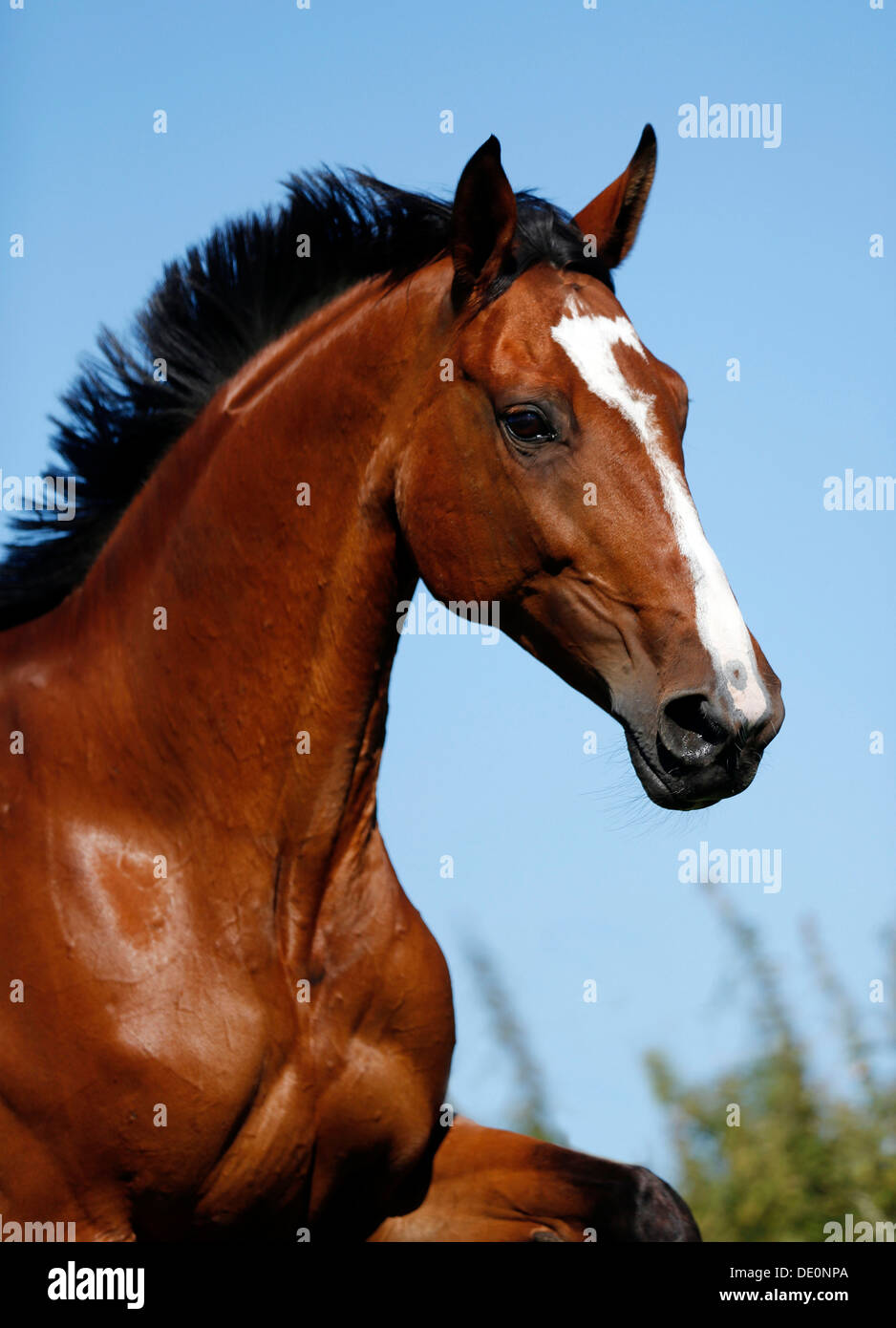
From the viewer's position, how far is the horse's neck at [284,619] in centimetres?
389

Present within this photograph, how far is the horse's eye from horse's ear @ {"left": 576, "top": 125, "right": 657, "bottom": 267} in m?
0.86

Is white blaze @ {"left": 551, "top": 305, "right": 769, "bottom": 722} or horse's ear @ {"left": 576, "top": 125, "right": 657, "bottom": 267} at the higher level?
horse's ear @ {"left": 576, "top": 125, "right": 657, "bottom": 267}

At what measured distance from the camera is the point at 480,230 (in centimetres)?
393

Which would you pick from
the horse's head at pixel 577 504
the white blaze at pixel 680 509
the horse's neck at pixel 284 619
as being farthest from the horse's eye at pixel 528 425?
the horse's neck at pixel 284 619

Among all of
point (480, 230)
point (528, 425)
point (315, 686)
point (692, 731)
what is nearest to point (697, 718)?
point (692, 731)

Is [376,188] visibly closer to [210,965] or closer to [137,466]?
[137,466]

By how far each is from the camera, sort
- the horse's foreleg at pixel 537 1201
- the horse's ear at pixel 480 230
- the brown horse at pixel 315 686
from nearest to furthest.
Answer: the brown horse at pixel 315 686 → the horse's ear at pixel 480 230 → the horse's foreleg at pixel 537 1201

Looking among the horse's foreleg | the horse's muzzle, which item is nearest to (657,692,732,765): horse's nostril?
the horse's muzzle

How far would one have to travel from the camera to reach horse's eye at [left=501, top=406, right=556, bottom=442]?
367cm

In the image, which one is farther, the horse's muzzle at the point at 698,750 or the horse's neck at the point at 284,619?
the horse's neck at the point at 284,619

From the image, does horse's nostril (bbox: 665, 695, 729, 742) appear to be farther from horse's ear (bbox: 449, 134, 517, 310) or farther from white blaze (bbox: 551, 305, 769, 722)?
horse's ear (bbox: 449, 134, 517, 310)

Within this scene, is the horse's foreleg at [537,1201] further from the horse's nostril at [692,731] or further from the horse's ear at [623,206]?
the horse's ear at [623,206]

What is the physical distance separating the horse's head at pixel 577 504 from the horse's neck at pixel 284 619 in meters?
0.17
